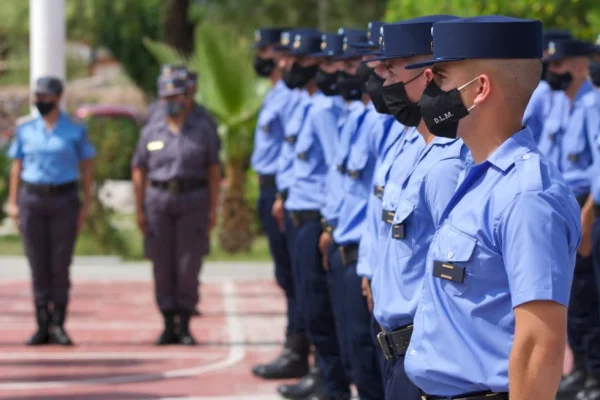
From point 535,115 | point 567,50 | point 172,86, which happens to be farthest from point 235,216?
point 535,115

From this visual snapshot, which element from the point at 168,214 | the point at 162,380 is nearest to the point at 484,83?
the point at 162,380

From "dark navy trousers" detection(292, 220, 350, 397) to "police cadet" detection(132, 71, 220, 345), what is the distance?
2.48 metres

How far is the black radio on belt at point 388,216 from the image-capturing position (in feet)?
16.7

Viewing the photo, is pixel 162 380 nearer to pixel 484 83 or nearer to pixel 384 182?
pixel 384 182

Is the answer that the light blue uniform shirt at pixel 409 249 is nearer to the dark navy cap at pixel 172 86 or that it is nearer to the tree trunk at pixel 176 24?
the dark navy cap at pixel 172 86

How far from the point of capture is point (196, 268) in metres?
10.8

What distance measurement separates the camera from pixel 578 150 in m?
8.59

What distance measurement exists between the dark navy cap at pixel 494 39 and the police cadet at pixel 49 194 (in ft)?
23.8

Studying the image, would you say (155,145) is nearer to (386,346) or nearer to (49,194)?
(49,194)

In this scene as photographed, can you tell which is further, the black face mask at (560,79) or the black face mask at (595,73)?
the black face mask at (560,79)

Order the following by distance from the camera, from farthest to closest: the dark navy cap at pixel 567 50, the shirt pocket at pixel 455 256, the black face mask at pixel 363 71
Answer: the dark navy cap at pixel 567 50, the black face mask at pixel 363 71, the shirt pocket at pixel 455 256

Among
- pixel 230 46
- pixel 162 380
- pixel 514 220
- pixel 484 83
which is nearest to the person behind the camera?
pixel 514 220

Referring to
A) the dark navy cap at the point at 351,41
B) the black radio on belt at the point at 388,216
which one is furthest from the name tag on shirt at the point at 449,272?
the dark navy cap at the point at 351,41

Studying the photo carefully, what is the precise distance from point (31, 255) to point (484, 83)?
7621mm
